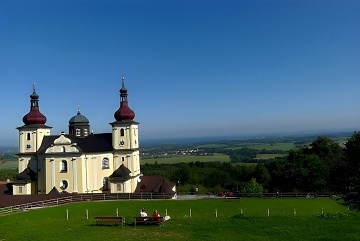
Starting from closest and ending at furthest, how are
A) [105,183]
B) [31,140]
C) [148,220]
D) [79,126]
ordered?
[148,220], [105,183], [31,140], [79,126]

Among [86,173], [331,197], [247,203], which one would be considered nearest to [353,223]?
[247,203]

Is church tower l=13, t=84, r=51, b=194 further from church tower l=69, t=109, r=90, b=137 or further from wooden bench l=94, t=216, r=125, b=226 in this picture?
wooden bench l=94, t=216, r=125, b=226

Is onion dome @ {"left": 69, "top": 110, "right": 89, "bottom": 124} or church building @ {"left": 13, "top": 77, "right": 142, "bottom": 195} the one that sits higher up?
onion dome @ {"left": 69, "top": 110, "right": 89, "bottom": 124}

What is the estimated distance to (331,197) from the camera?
37969mm

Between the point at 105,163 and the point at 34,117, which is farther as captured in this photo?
the point at 34,117

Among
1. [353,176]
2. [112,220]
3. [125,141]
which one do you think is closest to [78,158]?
[125,141]

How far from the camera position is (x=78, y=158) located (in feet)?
141

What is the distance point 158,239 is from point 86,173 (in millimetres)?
28487

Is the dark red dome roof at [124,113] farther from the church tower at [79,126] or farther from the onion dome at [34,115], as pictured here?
the onion dome at [34,115]

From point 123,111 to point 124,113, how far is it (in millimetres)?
294

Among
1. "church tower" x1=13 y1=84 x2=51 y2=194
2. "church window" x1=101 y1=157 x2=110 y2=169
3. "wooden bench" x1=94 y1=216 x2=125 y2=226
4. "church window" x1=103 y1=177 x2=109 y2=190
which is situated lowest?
"church window" x1=103 y1=177 x2=109 y2=190

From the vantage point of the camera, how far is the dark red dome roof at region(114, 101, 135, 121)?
4575 centimetres

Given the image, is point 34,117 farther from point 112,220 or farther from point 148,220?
point 148,220

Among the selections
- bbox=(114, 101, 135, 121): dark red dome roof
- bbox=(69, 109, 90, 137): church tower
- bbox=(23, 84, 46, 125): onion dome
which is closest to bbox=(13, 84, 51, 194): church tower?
bbox=(23, 84, 46, 125): onion dome
